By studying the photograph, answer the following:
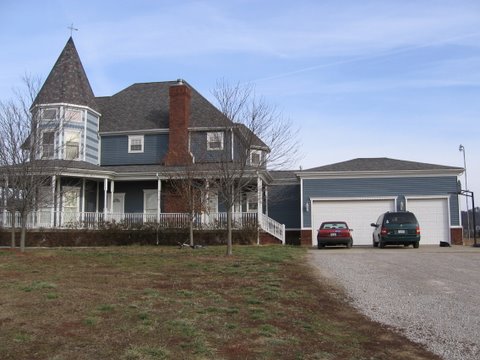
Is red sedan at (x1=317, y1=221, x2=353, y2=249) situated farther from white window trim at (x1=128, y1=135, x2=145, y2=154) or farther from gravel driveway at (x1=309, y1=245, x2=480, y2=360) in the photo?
white window trim at (x1=128, y1=135, x2=145, y2=154)

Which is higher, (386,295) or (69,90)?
(69,90)

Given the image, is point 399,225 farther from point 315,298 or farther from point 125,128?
point 125,128

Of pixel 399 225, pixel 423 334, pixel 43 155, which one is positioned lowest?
pixel 423 334

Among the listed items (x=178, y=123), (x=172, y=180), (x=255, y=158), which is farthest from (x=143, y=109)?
(x=255, y=158)

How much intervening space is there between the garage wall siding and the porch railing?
11.1 ft

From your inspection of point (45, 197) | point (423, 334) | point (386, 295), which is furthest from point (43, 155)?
point (423, 334)

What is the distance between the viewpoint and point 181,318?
23.2ft

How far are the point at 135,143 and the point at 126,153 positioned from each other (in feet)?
2.46

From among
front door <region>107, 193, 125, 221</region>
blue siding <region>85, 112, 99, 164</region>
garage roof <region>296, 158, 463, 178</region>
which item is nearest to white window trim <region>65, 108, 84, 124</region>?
blue siding <region>85, 112, 99, 164</region>

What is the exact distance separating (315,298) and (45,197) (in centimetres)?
1302

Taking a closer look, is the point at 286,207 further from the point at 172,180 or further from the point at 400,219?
the point at 400,219

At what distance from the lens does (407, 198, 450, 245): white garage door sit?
25.5 m

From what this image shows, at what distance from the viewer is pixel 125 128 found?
28.2m

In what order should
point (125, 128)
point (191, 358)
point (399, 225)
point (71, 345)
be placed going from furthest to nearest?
point (125, 128)
point (399, 225)
point (71, 345)
point (191, 358)
